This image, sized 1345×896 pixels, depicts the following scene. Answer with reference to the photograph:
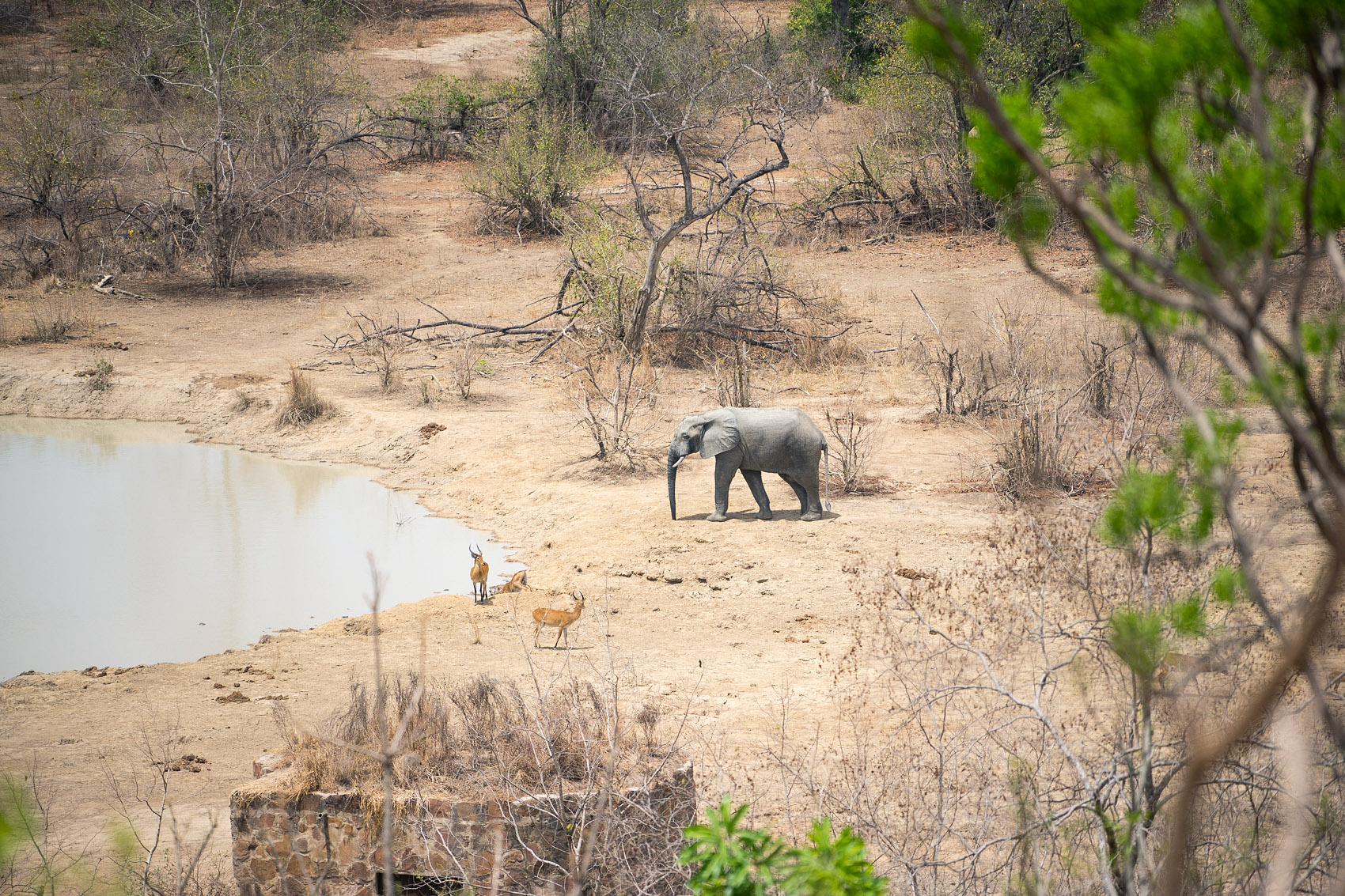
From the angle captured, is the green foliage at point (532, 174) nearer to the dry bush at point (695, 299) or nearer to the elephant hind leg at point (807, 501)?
the dry bush at point (695, 299)

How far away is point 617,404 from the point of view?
1117cm

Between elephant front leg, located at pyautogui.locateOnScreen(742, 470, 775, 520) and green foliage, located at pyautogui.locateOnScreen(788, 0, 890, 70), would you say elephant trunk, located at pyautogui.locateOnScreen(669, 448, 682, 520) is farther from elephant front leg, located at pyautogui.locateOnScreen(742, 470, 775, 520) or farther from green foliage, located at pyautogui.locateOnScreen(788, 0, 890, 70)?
green foliage, located at pyautogui.locateOnScreen(788, 0, 890, 70)

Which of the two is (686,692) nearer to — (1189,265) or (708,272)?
(1189,265)

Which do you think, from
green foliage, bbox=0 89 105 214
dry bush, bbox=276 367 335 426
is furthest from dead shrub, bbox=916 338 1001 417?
green foliage, bbox=0 89 105 214

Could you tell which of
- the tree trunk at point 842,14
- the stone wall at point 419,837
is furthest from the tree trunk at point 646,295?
the tree trunk at point 842,14

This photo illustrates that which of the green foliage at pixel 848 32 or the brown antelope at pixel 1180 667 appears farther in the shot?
the green foliage at pixel 848 32

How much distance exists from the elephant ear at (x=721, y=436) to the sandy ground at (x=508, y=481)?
2.20 ft

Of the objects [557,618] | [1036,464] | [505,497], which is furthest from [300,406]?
[1036,464]

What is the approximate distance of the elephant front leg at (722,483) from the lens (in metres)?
9.12

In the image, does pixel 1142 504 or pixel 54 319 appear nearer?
pixel 1142 504

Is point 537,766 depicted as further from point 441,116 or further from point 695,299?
point 441,116

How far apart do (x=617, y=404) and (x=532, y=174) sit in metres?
11.4

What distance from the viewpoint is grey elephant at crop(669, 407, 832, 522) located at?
8859 millimetres

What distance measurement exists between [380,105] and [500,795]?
89.9 feet
